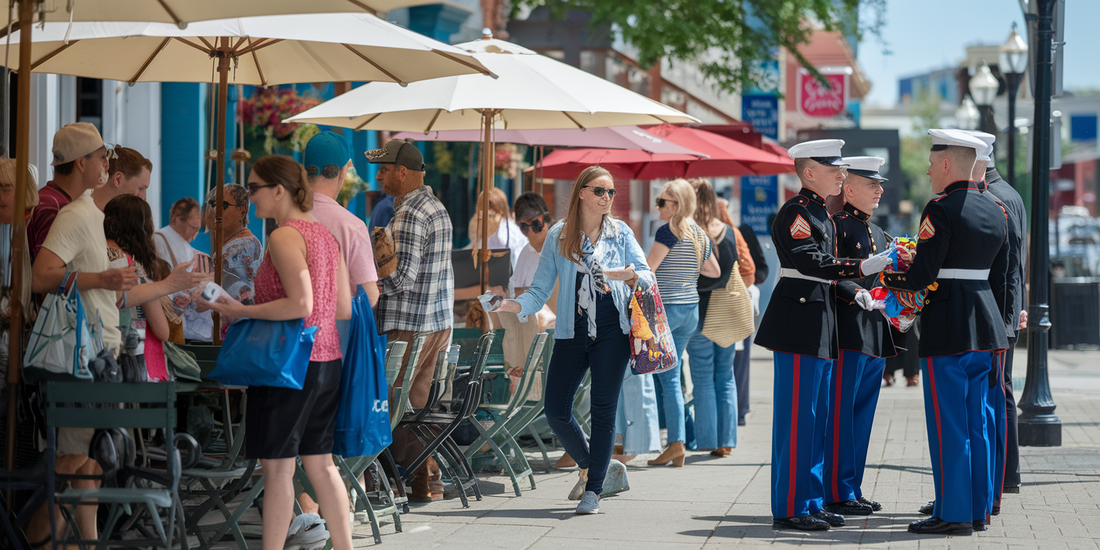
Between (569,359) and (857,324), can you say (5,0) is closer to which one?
(569,359)

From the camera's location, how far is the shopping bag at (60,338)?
476 centimetres

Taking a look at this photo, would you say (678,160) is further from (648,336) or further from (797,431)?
(797,431)

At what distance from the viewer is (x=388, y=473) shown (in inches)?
279

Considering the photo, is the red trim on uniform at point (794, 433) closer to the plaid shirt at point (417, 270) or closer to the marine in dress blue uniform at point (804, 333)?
the marine in dress blue uniform at point (804, 333)

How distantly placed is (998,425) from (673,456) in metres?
2.61

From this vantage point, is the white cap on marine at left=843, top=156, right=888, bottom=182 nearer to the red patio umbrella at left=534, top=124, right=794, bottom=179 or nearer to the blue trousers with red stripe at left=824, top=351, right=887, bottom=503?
the blue trousers with red stripe at left=824, top=351, right=887, bottom=503

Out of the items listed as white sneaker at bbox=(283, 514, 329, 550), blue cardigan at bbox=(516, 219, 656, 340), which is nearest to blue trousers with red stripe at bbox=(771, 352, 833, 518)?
blue cardigan at bbox=(516, 219, 656, 340)

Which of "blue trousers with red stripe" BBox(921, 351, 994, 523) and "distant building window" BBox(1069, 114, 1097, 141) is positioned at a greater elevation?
"distant building window" BBox(1069, 114, 1097, 141)

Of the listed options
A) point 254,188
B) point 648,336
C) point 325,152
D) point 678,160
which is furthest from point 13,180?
point 678,160

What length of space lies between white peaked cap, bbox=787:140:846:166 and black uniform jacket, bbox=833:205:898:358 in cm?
45

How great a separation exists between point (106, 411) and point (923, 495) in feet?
15.8

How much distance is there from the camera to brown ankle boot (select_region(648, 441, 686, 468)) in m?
8.61

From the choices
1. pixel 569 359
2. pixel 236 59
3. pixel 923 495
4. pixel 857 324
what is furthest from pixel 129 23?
pixel 923 495

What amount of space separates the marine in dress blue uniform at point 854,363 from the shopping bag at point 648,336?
2.97 feet
